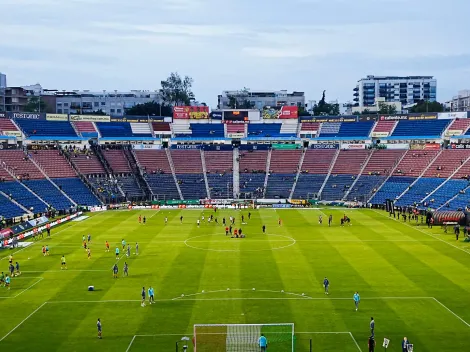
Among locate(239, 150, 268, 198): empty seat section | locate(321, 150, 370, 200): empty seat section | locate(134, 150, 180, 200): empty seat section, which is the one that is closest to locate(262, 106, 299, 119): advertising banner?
locate(239, 150, 268, 198): empty seat section

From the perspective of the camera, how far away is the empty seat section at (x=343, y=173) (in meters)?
113

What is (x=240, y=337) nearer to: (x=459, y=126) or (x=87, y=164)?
(x=87, y=164)

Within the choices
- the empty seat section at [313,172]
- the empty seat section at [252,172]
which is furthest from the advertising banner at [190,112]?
the empty seat section at [313,172]

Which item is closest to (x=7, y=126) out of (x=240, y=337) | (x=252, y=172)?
(x=252, y=172)

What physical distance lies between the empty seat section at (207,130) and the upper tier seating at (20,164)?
41.6m

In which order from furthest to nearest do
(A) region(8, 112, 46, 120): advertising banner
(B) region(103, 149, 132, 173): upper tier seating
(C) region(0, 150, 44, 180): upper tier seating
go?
1. (A) region(8, 112, 46, 120): advertising banner
2. (B) region(103, 149, 132, 173): upper tier seating
3. (C) region(0, 150, 44, 180): upper tier seating

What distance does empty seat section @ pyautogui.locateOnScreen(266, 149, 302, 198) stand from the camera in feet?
381

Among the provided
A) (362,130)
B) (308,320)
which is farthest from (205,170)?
(308,320)

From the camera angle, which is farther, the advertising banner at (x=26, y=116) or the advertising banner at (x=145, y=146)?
the advertising banner at (x=145, y=146)

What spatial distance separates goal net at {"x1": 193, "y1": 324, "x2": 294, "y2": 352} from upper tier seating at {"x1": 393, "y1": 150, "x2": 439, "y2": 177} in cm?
8325

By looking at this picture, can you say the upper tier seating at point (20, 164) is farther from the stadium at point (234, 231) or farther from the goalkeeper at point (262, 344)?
the goalkeeper at point (262, 344)

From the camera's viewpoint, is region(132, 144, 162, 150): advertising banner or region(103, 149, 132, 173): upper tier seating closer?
region(103, 149, 132, 173): upper tier seating

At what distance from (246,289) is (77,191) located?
68554 millimetres

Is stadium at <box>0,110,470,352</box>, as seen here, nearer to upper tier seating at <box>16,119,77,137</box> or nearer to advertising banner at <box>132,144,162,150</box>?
upper tier seating at <box>16,119,77,137</box>
